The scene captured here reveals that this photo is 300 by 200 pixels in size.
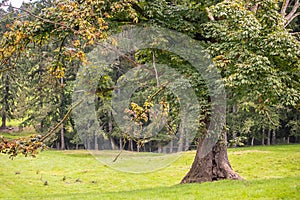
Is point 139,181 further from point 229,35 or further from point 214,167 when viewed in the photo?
point 229,35

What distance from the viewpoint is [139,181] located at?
621 inches

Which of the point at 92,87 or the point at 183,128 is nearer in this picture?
the point at 183,128

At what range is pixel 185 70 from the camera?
1075cm

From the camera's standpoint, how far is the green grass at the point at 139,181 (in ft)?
33.6

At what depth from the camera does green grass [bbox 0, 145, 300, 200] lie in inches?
403

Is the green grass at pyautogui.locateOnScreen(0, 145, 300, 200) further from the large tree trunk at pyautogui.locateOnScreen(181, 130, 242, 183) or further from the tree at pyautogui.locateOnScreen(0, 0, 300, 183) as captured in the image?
the tree at pyautogui.locateOnScreen(0, 0, 300, 183)

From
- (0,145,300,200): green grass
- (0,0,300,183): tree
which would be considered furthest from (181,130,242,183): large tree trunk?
(0,0,300,183): tree

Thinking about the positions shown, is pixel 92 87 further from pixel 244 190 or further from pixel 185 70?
pixel 244 190

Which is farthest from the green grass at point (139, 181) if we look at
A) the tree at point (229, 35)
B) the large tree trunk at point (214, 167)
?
the tree at point (229, 35)

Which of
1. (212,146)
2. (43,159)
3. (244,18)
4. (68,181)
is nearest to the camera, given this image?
(244,18)

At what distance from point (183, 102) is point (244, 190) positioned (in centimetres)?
→ 303

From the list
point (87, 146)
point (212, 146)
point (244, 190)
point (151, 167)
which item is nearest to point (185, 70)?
point (212, 146)

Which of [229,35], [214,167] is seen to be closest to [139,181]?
[214,167]

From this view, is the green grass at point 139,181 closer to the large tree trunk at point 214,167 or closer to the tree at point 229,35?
the large tree trunk at point 214,167
